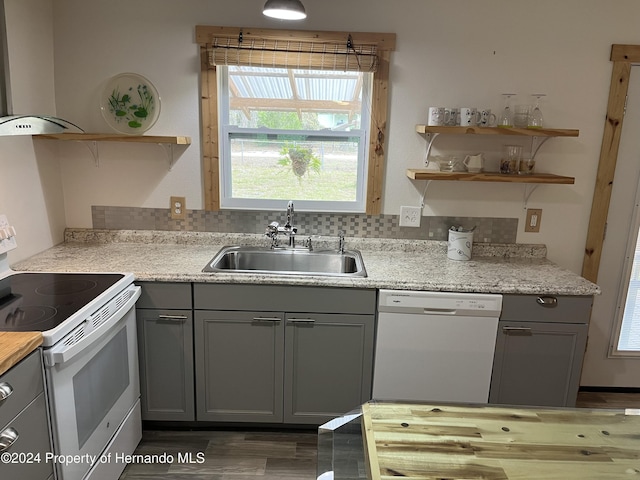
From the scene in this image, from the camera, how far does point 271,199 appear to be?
2.86 m

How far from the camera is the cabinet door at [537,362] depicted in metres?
2.30

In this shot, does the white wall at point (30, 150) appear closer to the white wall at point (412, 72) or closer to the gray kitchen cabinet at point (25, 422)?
the white wall at point (412, 72)

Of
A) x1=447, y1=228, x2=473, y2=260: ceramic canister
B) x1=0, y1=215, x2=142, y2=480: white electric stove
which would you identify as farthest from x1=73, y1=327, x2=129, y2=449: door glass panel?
x1=447, y1=228, x2=473, y2=260: ceramic canister

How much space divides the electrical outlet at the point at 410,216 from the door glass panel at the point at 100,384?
1.62 m

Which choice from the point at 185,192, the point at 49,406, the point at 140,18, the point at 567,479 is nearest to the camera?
the point at 567,479

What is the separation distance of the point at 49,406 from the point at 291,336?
1.07 m

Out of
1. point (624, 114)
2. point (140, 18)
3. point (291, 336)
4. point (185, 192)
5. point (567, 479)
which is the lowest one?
point (291, 336)

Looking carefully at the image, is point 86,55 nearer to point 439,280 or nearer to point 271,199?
point 271,199

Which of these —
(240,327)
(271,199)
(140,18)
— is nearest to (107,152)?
(140,18)

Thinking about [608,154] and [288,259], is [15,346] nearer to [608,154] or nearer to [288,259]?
[288,259]

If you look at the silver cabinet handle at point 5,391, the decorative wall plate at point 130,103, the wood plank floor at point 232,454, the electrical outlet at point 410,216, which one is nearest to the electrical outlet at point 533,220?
the electrical outlet at point 410,216

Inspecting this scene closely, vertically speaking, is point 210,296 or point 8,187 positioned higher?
point 8,187

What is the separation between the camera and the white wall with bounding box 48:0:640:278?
8.40 feet

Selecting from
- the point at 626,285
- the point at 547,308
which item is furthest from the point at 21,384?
the point at 626,285
